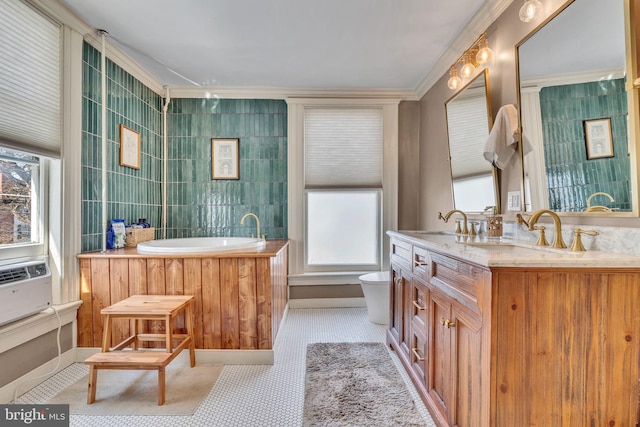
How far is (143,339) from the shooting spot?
86.4 inches

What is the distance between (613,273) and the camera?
1.07 metres

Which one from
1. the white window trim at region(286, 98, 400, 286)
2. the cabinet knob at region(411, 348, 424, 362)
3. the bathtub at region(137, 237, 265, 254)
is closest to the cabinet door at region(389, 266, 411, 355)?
the cabinet knob at region(411, 348, 424, 362)

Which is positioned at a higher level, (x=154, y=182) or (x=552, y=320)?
(x=154, y=182)

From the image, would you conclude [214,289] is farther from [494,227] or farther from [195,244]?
[494,227]

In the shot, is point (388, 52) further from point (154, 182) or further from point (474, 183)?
point (154, 182)

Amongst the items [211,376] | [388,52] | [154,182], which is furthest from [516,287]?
[154,182]

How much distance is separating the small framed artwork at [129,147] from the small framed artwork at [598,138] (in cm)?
320

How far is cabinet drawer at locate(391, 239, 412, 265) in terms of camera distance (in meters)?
2.03

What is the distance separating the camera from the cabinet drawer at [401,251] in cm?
203

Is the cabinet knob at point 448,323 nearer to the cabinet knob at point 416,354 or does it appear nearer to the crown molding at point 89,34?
the cabinet knob at point 416,354

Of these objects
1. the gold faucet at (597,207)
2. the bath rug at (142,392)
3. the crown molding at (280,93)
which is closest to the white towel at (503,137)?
the gold faucet at (597,207)

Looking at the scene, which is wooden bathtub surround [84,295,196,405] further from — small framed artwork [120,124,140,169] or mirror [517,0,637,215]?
mirror [517,0,637,215]

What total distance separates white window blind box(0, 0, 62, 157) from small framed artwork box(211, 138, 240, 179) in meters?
1.51

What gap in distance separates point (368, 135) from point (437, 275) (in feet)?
7.58
